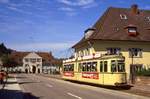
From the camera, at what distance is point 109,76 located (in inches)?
1241

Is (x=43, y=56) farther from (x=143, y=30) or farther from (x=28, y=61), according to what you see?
(x=143, y=30)

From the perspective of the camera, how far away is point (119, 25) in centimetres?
5962

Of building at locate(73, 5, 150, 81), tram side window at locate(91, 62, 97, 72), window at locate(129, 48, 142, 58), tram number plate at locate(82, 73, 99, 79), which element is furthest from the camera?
window at locate(129, 48, 142, 58)

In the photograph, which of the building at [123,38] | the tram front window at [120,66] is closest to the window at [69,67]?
the building at [123,38]

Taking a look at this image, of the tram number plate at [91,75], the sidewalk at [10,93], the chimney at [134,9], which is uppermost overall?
the chimney at [134,9]

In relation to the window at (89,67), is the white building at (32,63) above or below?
above

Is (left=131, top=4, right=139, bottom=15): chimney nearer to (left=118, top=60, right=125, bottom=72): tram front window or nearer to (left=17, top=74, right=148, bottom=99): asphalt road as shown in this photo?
(left=17, top=74, right=148, bottom=99): asphalt road

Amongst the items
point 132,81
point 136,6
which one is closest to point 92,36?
point 136,6

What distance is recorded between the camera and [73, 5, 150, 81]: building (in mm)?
56562

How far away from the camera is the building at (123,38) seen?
186ft

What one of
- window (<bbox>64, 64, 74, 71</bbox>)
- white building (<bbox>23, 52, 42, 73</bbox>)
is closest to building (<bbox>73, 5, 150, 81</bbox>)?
window (<bbox>64, 64, 74, 71</bbox>)

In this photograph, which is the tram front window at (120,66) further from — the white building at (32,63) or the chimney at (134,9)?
the white building at (32,63)

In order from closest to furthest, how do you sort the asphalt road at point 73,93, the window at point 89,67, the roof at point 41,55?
the asphalt road at point 73,93
the window at point 89,67
the roof at point 41,55

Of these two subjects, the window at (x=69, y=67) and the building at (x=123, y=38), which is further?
the building at (x=123, y=38)
